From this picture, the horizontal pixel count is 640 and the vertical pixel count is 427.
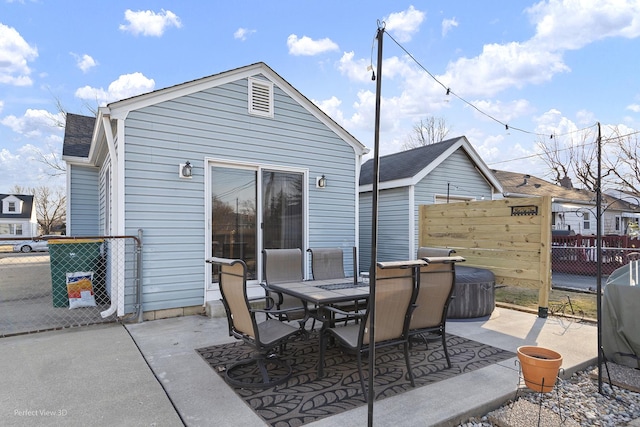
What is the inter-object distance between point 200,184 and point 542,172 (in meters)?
22.5

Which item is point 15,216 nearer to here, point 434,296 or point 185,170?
point 185,170

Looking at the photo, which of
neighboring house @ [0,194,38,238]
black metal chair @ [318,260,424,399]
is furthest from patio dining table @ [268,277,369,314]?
neighboring house @ [0,194,38,238]

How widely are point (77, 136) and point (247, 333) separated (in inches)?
305

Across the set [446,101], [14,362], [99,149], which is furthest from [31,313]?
[446,101]

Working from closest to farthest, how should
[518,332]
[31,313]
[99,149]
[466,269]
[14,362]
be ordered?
[14,362] → [518,332] → [31,313] → [466,269] → [99,149]

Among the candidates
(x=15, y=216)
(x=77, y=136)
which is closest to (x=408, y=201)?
(x=77, y=136)

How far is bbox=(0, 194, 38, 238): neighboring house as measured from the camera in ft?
86.5

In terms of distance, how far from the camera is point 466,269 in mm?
5113

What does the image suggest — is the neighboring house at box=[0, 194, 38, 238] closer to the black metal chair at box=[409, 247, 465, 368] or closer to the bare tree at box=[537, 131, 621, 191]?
the black metal chair at box=[409, 247, 465, 368]

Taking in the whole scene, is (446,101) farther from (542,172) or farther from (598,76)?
(542,172)

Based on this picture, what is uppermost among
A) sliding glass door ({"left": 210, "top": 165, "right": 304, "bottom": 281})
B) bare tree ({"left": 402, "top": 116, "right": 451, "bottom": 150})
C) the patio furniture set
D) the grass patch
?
bare tree ({"left": 402, "top": 116, "right": 451, "bottom": 150})

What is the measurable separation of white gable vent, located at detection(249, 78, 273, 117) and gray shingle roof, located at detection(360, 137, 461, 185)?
10.6 feet

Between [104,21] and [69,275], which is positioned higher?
[104,21]

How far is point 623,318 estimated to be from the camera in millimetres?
3008
